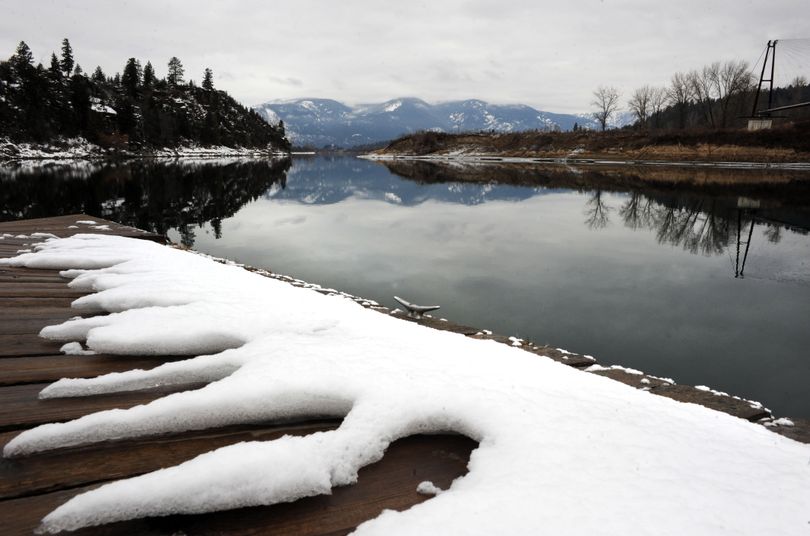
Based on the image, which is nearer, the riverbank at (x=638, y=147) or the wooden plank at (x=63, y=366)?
the wooden plank at (x=63, y=366)

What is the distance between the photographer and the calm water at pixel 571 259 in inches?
297

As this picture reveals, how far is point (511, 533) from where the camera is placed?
52.6 inches

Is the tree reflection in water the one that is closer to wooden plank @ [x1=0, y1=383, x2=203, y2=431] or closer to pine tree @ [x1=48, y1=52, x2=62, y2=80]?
wooden plank @ [x1=0, y1=383, x2=203, y2=431]

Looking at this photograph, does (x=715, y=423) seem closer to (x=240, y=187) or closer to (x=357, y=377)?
(x=357, y=377)

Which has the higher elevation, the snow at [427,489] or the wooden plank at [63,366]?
the wooden plank at [63,366]

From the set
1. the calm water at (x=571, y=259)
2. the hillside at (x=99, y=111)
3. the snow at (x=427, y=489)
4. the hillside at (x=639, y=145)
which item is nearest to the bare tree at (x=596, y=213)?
the calm water at (x=571, y=259)

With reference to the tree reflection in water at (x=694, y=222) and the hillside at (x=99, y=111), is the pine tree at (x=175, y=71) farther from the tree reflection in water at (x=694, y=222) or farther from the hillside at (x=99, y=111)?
the tree reflection in water at (x=694, y=222)

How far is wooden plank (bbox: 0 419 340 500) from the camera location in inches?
57.3

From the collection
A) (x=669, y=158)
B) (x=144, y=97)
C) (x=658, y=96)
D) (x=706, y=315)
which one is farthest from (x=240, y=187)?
(x=658, y=96)

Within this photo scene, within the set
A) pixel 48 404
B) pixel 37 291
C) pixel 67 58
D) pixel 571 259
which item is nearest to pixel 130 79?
pixel 67 58

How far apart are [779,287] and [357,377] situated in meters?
13.5

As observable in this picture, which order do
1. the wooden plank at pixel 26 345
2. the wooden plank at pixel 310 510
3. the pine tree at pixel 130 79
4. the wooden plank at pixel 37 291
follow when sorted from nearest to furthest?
the wooden plank at pixel 310 510 < the wooden plank at pixel 26 345 < the wooden plank at pixel 37 291 < the pine tree at pixel 130 79

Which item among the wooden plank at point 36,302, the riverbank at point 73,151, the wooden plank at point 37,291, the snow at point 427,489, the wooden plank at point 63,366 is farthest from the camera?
the riverbank at point 73,151

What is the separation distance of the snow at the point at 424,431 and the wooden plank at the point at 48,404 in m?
0.06
